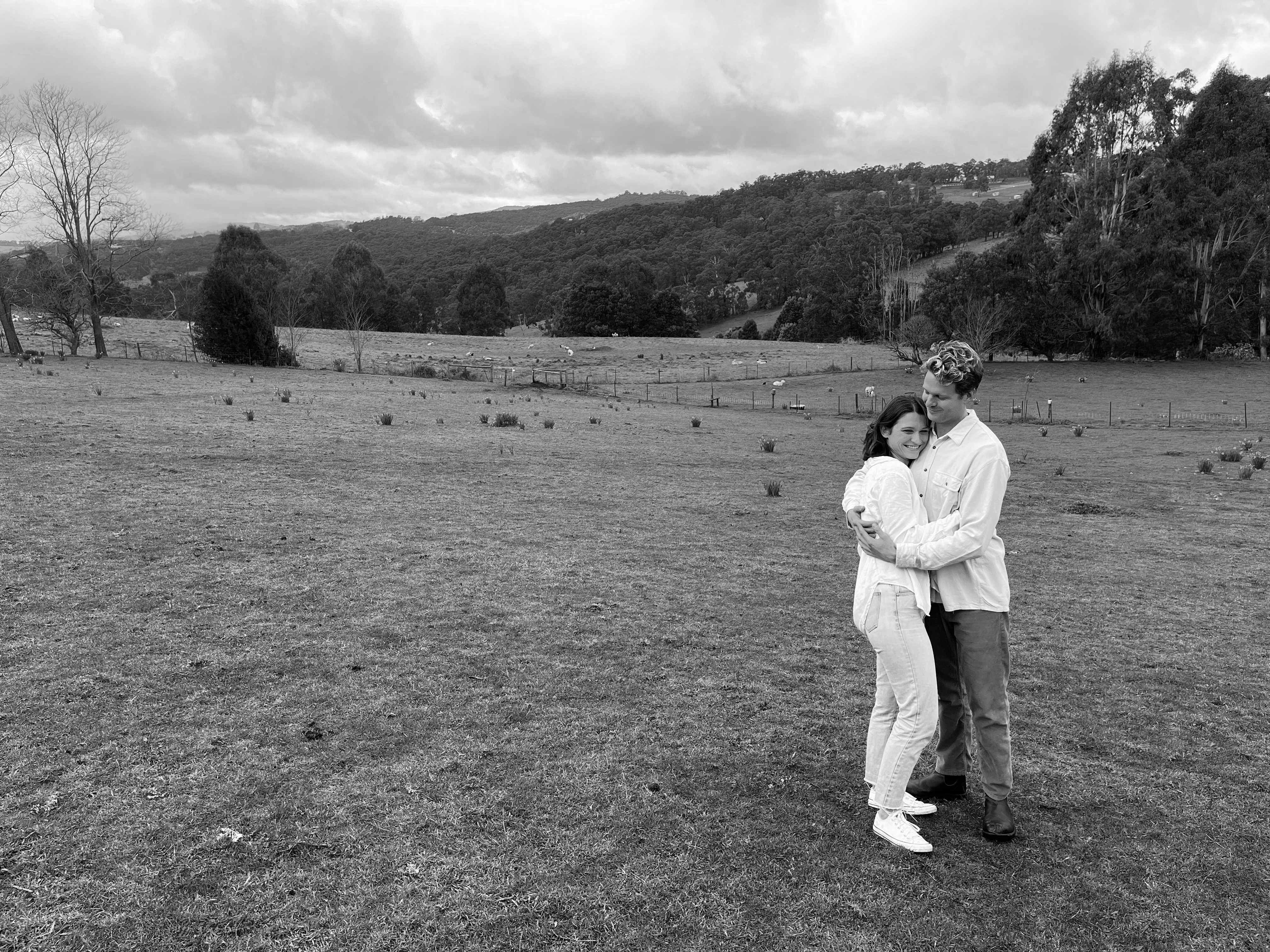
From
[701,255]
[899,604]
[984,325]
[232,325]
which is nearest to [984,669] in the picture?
[899,604]

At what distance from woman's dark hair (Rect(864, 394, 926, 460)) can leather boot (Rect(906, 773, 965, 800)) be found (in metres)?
1.87

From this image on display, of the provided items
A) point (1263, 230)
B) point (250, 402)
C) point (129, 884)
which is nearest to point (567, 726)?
point (129, 884)

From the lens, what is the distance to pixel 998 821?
392 cm

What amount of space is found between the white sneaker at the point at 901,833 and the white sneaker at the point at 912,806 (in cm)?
5

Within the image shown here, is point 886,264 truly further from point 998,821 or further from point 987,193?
point 998,821

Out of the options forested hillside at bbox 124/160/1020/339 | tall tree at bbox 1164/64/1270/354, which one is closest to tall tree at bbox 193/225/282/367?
forested hillside at bbox 124/160/1020/339

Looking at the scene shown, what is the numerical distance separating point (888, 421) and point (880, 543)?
2.01 ft

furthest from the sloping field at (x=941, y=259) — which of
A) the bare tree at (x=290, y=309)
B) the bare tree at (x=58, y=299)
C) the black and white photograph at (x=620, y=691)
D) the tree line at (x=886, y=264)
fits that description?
the black and white photograph at (x=620, y=691)

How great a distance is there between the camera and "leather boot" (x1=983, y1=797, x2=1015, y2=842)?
3.91 m

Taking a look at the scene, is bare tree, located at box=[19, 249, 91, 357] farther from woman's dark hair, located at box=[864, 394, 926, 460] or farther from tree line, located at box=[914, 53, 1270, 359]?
tree line, located at box=[914, 53, 1270, 359]

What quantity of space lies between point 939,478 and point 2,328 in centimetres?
4803

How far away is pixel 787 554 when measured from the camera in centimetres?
1009

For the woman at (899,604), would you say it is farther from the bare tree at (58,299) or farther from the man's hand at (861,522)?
the bare tree at (58,299)

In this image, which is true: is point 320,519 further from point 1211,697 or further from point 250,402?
point 250,402
